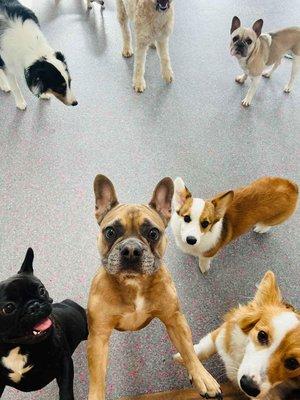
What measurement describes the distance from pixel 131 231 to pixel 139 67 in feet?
6.31

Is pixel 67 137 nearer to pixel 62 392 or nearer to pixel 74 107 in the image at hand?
pixel 74 107

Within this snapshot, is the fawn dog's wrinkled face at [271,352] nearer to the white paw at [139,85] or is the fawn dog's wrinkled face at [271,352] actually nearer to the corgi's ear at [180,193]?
the corgi's ear at [180,193]

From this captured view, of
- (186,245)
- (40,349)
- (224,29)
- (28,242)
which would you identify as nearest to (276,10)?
(224,29)

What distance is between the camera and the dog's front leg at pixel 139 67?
2799 mm

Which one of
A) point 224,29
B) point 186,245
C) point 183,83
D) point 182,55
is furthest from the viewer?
point 224,29

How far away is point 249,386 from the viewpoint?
1217 mm

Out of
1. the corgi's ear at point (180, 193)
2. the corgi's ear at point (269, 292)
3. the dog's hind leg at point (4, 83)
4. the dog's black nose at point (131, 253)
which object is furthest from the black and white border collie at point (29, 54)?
the corgi's ear at point (269, 292)

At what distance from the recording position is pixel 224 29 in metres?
3.57

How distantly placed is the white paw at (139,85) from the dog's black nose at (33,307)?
7.15ft

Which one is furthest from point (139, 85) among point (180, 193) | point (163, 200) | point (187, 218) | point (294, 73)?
point (163, 200)

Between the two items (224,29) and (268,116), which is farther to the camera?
(224,29)

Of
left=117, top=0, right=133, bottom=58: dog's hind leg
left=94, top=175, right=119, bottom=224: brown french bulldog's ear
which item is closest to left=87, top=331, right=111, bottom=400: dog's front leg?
left=94, top=175, right=119, bottom=224: brown french bulldog's ear

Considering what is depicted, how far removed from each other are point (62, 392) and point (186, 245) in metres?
0.88

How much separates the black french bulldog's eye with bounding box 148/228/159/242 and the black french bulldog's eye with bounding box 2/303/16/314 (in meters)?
0.52
